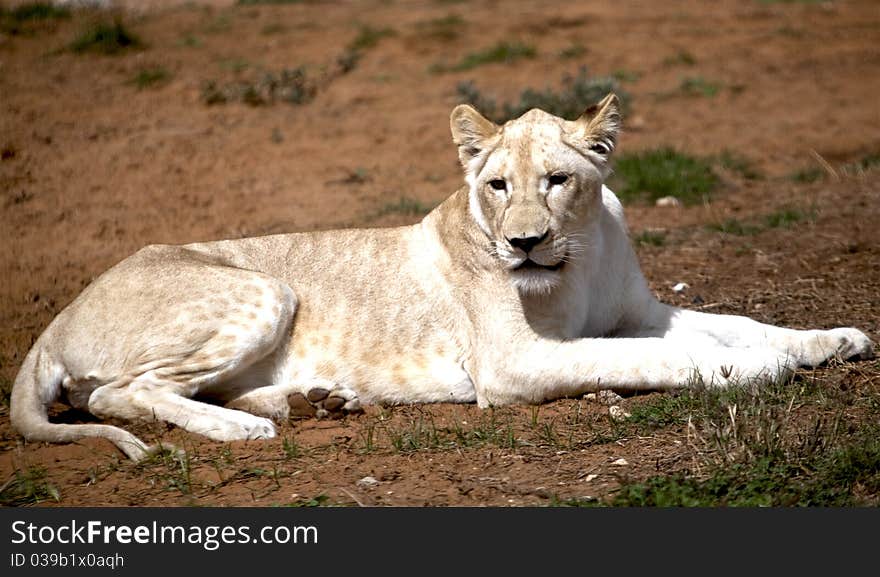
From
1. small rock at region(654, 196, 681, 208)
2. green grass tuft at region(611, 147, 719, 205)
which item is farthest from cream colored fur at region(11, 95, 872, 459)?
green grass tuft at region(611, 147, 719, 205)

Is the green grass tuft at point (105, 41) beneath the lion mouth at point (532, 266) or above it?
above

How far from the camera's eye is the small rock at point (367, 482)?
14.6ft

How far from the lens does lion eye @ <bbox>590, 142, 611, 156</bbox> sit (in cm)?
526

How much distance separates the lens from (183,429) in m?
5.38

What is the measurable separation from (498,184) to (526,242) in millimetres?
449

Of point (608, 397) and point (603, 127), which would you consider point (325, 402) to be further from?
point (603, 127)

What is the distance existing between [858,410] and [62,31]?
15057 millimetres

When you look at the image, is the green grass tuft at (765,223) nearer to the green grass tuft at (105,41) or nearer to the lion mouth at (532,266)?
the lion mouth at (532,266)

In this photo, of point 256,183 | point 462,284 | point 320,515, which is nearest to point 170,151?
point 256,183

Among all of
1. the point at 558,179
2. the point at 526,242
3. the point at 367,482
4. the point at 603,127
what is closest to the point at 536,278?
the point at 526,242

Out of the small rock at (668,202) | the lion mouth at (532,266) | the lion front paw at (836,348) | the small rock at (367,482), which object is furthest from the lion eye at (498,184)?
the small rock at (668,202)

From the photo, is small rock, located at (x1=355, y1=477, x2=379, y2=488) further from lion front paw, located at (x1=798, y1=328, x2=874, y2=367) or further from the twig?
the twig

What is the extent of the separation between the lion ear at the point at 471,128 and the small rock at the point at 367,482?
1.76 m

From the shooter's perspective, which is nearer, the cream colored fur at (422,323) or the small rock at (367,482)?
the small rock at (367,482)
